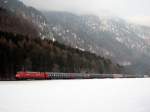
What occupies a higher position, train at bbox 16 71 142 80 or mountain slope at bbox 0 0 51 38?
mountain slope at bbox 0 0 51 38

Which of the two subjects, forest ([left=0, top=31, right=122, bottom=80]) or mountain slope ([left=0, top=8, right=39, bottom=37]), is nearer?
forest ([left=0, top=31, right=122, bottom=80])

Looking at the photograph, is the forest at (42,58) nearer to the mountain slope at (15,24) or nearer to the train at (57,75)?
the train at (57,75)

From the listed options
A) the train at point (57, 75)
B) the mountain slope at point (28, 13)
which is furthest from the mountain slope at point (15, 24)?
the train at point (57, 75)

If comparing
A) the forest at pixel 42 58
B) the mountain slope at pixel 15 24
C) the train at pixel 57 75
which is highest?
the mountain slope at pixel 15 24

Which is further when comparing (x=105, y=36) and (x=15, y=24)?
(x=105, y=36)

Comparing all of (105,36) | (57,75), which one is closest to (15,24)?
(57,75)

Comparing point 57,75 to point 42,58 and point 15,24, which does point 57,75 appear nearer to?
point 42,58

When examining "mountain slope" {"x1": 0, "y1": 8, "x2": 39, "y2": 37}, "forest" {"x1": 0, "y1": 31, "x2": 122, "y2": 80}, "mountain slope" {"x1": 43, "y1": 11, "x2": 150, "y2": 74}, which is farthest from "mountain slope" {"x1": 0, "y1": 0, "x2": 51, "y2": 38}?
"forest" {"x1": 0, "y1": 31, "x2": 122, "y2": 80}

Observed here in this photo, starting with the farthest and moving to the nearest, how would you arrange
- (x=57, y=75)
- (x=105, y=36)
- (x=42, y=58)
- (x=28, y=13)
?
(x=105, y=36)
(x=28, y=13)
(x=57, y=75)
(x=42, y=58)

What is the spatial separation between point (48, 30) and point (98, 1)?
4385 millimetres

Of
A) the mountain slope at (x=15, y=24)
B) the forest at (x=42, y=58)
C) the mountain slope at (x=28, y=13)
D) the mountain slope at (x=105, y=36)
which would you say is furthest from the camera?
the mountain slope at (x=105, y=36)

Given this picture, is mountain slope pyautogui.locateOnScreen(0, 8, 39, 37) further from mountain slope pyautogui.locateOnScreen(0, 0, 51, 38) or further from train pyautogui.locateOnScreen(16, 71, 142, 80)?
train pyautogui.locateOnScreen(16, 71, 142, 80)

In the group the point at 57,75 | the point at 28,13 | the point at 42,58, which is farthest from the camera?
the point at 28,13

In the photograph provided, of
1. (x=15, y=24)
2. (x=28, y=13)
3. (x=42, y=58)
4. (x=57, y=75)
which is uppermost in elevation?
(x=28, y=13)
